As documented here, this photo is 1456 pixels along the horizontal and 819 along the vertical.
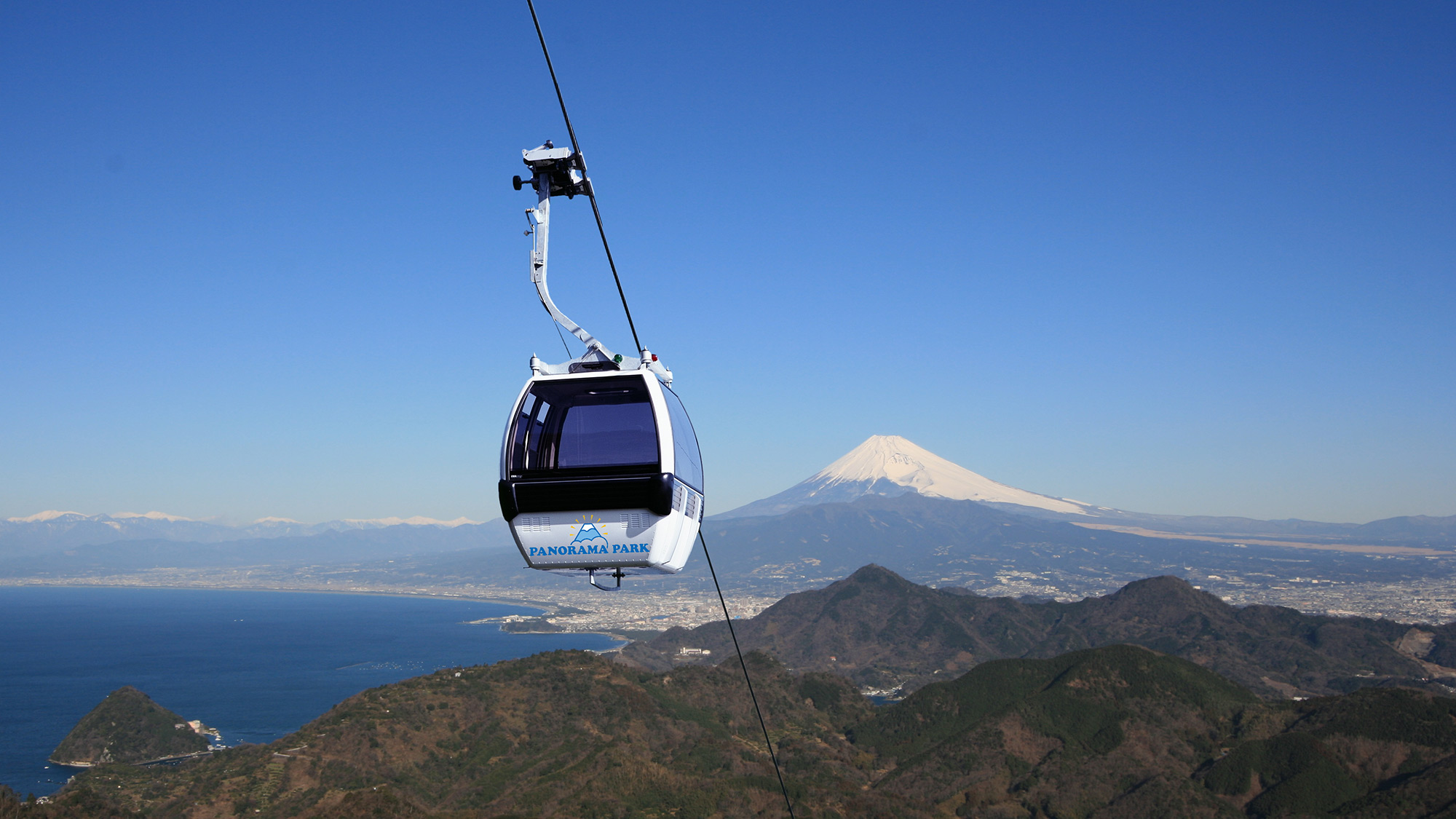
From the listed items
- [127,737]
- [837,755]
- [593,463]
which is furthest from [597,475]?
[127,737]

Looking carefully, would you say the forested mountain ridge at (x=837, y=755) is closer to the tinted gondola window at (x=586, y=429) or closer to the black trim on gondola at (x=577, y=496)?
the black trim on gondola at (x=577, y=496)

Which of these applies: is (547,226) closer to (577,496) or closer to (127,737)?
(577,496)

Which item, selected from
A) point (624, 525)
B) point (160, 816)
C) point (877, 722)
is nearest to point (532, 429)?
point (624, 525)

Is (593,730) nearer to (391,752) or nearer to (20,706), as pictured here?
(391,752)

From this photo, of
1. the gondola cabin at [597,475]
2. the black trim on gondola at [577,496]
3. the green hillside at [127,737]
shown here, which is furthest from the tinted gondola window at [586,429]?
the green hillside at [127,737]

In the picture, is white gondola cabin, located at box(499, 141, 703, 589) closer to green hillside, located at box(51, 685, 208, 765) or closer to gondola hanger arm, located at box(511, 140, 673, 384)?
gondola hanger arm, located at box(511, 140, 673, 384)

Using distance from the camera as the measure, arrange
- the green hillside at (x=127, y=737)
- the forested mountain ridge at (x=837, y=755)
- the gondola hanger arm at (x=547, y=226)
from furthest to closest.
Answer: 1. the green hillside at (x=127, y=737)
2. the forested mountain ridge at (x=837, y=755)
3. the gondola hanger arm at (x=547, y=226)
